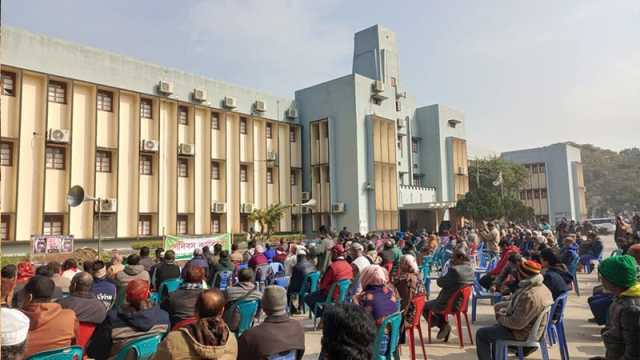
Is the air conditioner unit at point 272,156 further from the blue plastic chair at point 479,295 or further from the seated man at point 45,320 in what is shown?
the seated man at point 45,320

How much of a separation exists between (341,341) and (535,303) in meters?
2.72

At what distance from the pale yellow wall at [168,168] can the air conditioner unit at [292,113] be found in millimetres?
7561

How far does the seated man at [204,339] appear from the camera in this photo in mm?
2939

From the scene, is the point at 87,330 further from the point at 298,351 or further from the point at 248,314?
the point at 298,351

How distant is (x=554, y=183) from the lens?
165 feet

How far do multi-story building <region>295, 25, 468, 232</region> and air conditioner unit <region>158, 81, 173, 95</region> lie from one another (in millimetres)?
9152

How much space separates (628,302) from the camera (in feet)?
10.9

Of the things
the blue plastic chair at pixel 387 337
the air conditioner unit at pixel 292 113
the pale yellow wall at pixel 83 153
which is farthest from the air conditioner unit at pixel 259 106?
the blue plastic chair at pixel 387 337

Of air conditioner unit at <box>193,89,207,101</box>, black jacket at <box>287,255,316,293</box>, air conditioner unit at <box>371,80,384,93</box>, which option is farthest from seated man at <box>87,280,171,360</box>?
air conditioner unit at <box>371,80,384,93</box>

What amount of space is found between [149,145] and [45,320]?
16.5 m

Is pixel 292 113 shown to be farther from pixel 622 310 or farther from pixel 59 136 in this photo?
pixel 622 310

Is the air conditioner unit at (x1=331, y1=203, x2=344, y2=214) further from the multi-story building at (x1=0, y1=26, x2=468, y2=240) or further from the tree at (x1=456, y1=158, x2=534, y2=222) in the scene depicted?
the tree at (x1=456, y1=158, x2=534, y2=222)

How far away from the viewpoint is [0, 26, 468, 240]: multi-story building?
16.2 metres

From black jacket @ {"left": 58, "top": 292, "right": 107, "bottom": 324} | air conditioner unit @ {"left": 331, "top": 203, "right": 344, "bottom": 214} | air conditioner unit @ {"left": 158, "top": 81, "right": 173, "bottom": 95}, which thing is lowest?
black jacket @ {"left": 58, "top": 292, "right": 107, "bottom": 324}
